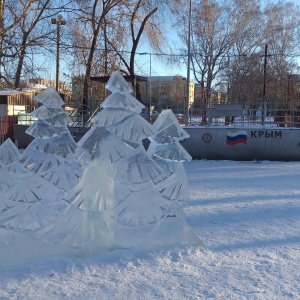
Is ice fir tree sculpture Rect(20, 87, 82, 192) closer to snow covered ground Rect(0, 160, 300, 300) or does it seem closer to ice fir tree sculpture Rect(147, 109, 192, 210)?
ice fir tree sculpture Rect(147, 109, 192, 210)

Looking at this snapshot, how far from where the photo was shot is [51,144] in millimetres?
6438

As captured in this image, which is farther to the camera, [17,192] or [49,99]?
[49,99]

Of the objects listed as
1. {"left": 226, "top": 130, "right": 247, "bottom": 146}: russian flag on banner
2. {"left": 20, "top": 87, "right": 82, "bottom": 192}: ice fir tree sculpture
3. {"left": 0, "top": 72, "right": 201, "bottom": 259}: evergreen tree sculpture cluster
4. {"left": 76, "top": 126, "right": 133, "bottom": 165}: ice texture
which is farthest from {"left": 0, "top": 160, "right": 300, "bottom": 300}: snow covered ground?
{"left": 226, "top": 130, "right": 247, "bottom": 146}: russian flag on banner

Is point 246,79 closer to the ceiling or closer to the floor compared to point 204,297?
closer to the ceiling

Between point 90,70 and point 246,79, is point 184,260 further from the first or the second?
point 246,79

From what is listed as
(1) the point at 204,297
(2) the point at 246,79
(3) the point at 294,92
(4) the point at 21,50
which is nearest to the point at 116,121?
(1) the point at 204,297

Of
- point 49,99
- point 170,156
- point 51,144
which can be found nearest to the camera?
point 170,156

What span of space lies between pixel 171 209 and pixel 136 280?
145 cm

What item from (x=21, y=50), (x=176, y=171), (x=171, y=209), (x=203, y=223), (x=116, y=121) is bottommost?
(x=203, y=223)

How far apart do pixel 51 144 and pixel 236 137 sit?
12.2m

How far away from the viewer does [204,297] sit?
404 cm

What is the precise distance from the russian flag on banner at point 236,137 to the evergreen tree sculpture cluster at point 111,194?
11918 millimetres

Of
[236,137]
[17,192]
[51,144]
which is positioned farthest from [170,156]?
[236,137]

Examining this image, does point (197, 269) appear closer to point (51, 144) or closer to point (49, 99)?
point (51, 144)
